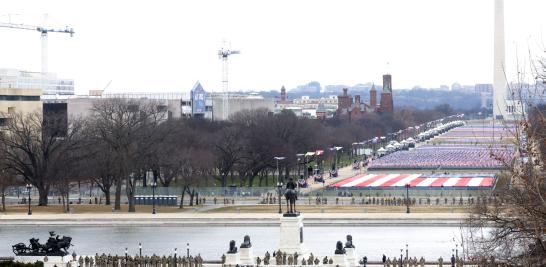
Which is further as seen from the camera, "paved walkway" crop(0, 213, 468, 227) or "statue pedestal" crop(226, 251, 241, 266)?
"paved walkway" crop(0, 213, 468, 227)

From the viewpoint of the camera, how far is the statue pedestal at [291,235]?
46812 mm

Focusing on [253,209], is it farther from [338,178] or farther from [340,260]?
[340,260]

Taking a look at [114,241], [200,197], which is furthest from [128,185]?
[114,241]

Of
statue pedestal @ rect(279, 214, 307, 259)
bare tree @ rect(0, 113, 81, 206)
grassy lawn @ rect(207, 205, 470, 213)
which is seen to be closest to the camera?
statue pedestal @ rect(279, 214, 307, 259)

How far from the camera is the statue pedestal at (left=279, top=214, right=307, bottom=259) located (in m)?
46.8

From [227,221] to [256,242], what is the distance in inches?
449

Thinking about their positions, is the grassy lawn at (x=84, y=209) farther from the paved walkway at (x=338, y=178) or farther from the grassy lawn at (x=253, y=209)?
the paved walkway at (x=338, y=178)

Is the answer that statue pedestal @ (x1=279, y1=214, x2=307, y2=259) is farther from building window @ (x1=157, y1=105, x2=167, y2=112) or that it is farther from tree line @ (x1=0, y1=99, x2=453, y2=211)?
building window @ (x1=157, y1=105, x2=167, y2=112)

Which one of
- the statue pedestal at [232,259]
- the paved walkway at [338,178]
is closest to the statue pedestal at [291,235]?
the statue pedestal at [232,259]

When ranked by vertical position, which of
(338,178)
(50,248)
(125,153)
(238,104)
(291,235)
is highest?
(238,104)

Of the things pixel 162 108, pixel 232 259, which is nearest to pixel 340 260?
pixel 232 259

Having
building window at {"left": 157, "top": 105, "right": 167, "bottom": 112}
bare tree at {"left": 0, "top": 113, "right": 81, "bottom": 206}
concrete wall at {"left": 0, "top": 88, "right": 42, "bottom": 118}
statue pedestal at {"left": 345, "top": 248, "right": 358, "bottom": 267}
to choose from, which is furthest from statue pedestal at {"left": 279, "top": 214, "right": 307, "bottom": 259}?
building window at {"left": 157, "top": 105, "right": 167, "bottom": 112}

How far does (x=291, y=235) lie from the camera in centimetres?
4703

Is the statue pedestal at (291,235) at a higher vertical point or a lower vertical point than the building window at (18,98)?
lower
